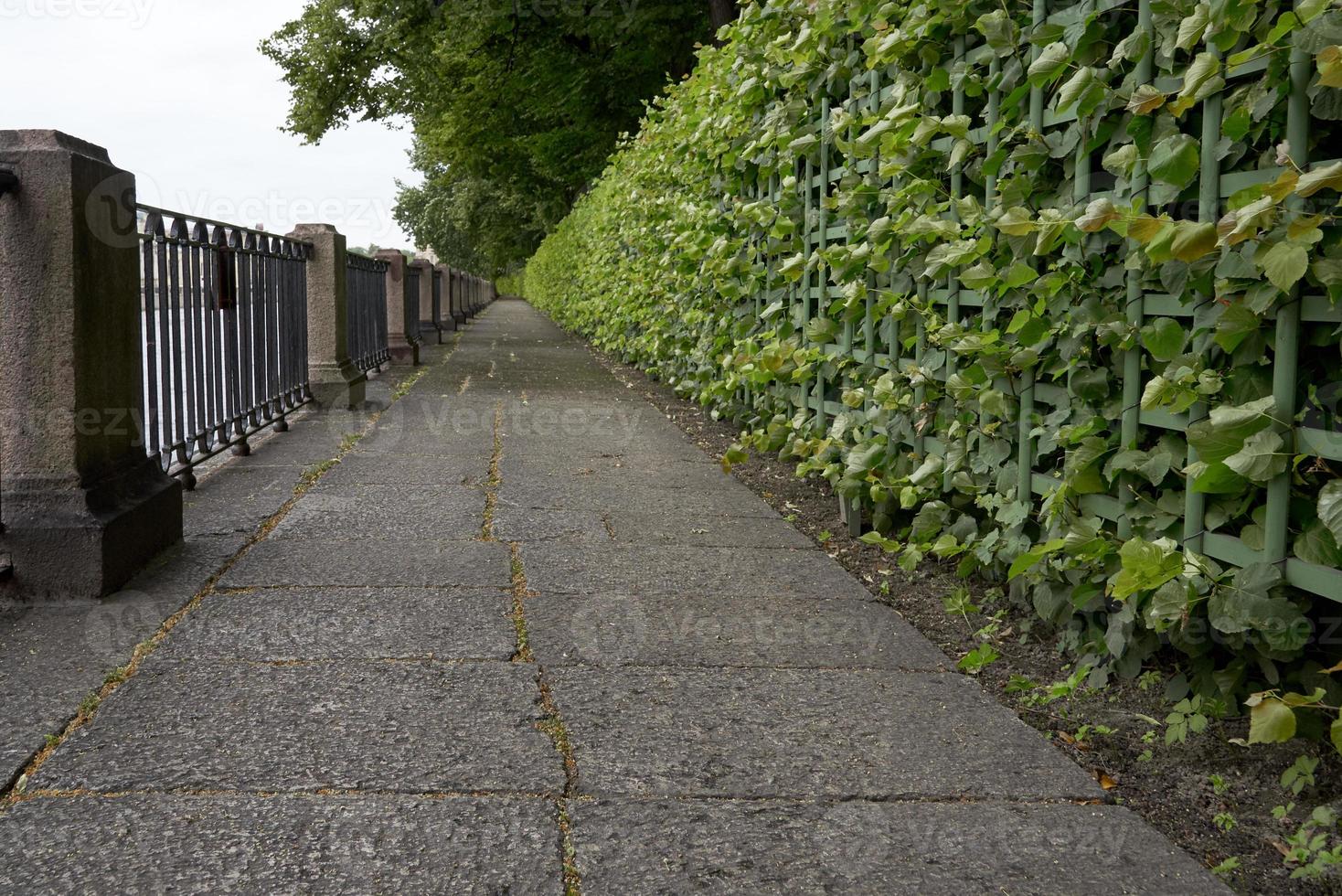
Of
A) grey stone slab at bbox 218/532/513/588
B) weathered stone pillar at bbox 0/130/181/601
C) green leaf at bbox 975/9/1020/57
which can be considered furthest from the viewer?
grey stone slab at bbox 218/532/513/588

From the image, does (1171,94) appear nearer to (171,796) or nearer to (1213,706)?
(1213,706)

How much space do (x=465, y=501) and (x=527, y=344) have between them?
521 inches

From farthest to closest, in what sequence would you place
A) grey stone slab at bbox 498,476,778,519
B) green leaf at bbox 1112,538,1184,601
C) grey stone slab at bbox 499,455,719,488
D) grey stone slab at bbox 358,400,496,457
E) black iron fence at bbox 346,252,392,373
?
1. black iron fence at bbox 346,252,392,373
2. grey stone slab at bbox 358,400,496,457
3. grey stone slab at bbox 499,455,719,488
4. grey stone slab at bbox 498,476,778,519
5. green leaf at bbox 1112,538,1184,601

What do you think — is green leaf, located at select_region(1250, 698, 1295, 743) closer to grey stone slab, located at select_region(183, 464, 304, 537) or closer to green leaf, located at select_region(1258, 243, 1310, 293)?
green leaf, located at select_region(1258, 243, 1310, 293)

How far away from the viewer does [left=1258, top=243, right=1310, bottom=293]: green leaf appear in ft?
6.57

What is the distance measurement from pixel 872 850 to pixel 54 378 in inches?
108

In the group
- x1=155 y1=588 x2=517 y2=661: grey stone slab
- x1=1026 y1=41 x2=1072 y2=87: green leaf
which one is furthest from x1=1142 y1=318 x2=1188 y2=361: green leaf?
x1=155 y1=588 x2=517 y2=661: grey stone slab

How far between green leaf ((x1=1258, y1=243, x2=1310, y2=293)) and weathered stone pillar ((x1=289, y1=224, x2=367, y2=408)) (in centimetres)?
757

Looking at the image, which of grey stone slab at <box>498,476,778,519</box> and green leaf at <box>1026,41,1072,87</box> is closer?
green leaf at <box>1026,41,1072,87</box>

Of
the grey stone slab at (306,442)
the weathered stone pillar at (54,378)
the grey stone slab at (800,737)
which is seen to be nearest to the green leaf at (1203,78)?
the grey stone slab at (800,737)

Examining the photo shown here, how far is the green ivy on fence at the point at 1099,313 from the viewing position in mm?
2164

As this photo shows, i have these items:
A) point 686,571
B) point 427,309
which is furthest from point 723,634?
point 427,309

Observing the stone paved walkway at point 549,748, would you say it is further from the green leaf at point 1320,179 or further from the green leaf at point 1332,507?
the green leaf at point 1320,179

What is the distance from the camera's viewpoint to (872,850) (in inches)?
79.4
